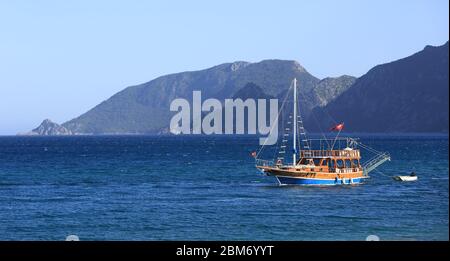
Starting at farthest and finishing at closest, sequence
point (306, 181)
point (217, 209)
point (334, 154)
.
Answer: point (334, 154) < point (306, 181) < point (217, 209)

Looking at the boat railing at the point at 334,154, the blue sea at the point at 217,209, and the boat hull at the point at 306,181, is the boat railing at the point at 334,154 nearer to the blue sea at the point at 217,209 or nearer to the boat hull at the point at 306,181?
the boat hull at the point at 306,181

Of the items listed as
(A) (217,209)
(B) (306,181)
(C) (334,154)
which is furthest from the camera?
(C) (334,154)

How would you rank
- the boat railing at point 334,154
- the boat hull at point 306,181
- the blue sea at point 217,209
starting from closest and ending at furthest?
the blue sea at point 217,209
the boat hull at point 306,181
the boat railing at point 334,154

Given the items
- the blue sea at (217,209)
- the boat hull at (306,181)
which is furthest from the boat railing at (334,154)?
the blue sea at (217,209)

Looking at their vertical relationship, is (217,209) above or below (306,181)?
below

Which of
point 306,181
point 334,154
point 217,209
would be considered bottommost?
point 217,209

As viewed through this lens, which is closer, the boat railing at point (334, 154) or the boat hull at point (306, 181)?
the boat hull at point (306, 181)

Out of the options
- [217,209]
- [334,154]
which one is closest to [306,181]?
[334,154]

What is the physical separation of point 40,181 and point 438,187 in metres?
51.0

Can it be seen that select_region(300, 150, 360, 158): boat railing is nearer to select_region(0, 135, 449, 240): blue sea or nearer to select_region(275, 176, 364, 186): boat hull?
select_region(275, 176, 364, 186): boat hull

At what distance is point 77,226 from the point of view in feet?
164

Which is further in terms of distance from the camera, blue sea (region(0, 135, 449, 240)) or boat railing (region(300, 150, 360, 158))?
boat railing (region(300, 150, 360, 158))

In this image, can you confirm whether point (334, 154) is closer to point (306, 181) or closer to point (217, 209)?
point (306, 181)

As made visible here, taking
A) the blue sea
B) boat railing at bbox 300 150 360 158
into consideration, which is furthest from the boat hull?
boat railing at bbox 300 150 360 158
